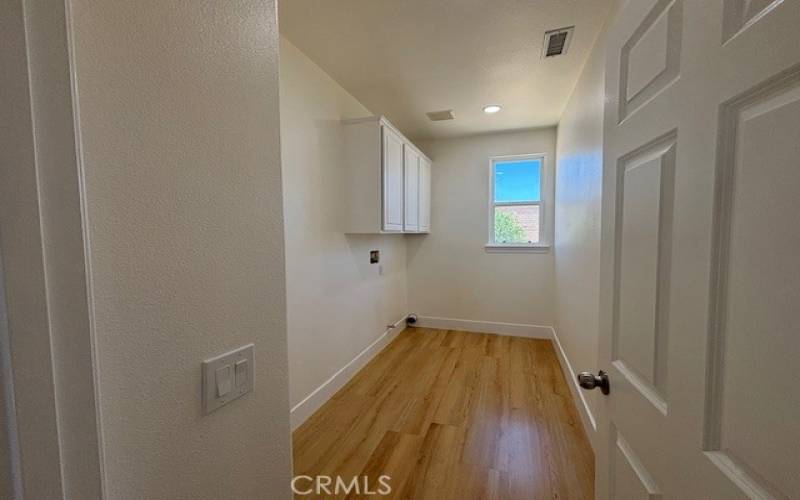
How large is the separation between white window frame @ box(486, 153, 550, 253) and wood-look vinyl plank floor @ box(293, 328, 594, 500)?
1.29 metres

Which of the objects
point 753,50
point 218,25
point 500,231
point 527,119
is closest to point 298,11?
point 218,25

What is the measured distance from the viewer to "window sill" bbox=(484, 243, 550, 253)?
3721 mm

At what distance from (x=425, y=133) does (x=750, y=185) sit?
141 inches

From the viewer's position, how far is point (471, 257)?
4.01 m

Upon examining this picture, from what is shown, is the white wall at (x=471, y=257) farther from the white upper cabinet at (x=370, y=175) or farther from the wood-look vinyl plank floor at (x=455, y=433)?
the white upper cabinet at (x=370, y=175)

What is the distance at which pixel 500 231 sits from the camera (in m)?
3.94

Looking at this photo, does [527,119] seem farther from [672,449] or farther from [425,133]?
[672,449]

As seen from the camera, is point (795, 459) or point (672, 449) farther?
point (672, 449)

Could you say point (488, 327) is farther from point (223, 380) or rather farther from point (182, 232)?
point (182, 232)

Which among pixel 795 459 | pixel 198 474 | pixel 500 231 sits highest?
pixel 500 231

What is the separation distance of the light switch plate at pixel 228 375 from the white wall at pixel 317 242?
4.13 feet

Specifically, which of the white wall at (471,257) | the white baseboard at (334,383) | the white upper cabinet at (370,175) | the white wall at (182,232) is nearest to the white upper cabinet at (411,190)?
the white upper cabinet at (370,175)

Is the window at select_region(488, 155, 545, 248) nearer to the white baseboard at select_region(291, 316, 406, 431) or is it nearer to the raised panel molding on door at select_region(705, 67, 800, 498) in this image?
the white baseboard at select_region(291, 316, 406, 431)

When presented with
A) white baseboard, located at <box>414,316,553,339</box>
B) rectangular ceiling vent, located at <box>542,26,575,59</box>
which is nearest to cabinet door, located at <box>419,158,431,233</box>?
white baseboard, located at <box>414,316,553,339</box>
